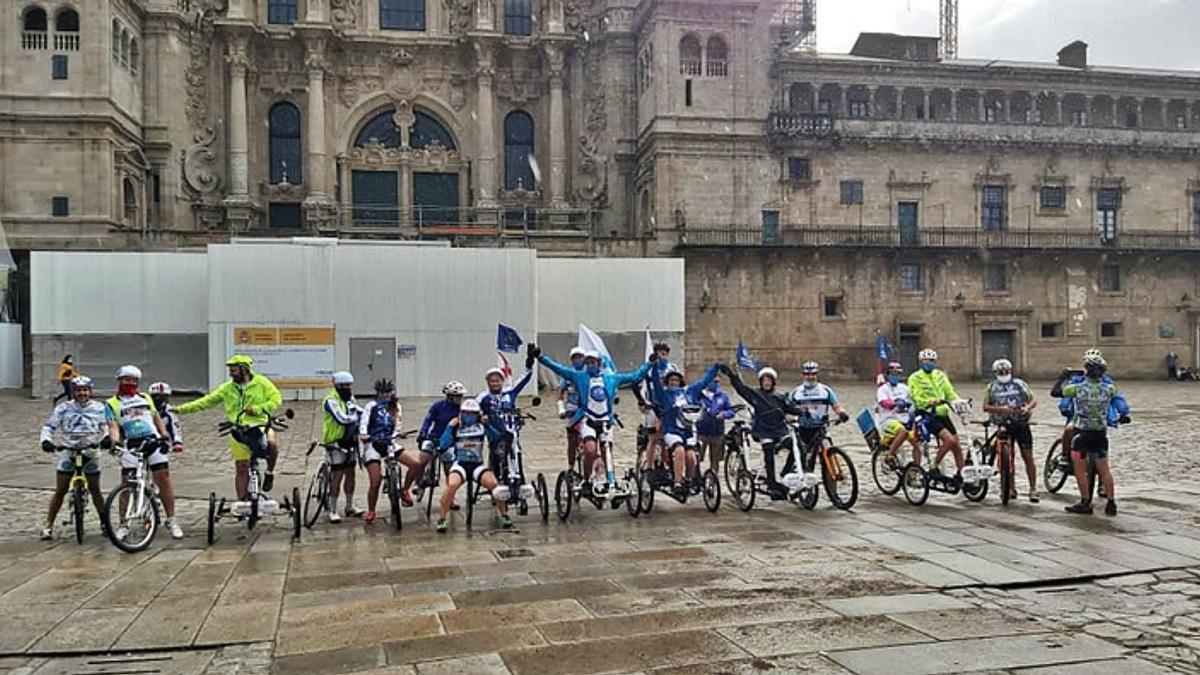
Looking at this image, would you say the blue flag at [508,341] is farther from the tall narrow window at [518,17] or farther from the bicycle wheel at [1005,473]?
the tall narrow window at [518,17]

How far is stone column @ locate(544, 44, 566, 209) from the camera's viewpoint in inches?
1839

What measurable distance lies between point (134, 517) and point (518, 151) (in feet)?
130

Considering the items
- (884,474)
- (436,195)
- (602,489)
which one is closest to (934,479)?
(884,474)

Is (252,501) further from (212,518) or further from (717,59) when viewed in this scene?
(717,59)

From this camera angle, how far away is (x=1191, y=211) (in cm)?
4916

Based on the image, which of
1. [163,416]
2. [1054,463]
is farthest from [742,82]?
[163,416]

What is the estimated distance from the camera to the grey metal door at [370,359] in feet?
101

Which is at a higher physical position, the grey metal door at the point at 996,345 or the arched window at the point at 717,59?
the arched window at the point at 717,59

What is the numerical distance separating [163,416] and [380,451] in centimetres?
243

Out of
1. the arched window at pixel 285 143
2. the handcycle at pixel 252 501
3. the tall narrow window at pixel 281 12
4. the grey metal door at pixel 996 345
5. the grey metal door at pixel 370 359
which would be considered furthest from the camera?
the arched window at pixel 285 143

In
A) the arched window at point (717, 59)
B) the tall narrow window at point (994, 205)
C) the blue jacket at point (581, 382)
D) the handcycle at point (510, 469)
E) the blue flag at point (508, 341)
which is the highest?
the arched window at point (717, 59)

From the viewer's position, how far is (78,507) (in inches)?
400

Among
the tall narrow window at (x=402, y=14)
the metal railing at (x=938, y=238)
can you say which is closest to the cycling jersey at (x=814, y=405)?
the metal railing at (x=938, y=238)

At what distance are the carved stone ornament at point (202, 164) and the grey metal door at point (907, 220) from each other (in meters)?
30.4
